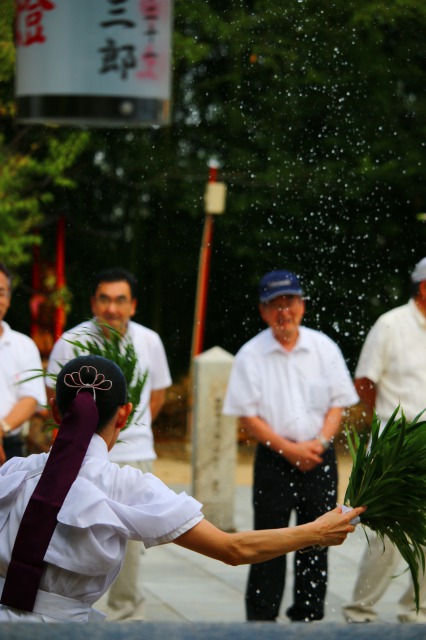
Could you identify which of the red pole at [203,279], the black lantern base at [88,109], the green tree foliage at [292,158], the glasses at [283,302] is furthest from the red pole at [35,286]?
the glasses at [283,302]

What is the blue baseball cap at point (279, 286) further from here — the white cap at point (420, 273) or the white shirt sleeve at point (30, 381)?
the white shirt sleeve at point (30, 381)

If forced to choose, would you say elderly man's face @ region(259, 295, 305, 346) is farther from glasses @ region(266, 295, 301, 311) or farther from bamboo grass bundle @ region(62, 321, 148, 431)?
bamboo grass bundle @ region(62, 321, 148, 431)

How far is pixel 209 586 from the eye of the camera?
8500 mm

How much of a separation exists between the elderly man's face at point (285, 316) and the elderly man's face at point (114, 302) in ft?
2.26

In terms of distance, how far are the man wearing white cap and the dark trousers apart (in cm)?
29

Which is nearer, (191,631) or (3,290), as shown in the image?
(191,631)

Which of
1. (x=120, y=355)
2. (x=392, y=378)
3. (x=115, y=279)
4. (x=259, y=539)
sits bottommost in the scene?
(x=259, y=539)

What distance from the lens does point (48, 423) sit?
5.08 m

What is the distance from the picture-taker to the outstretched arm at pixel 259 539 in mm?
3713

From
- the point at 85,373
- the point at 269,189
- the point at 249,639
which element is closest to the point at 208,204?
the point at 269,189

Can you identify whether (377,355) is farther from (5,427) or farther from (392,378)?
(5,427)

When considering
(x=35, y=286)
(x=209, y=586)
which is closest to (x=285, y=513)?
→ (x=209, y=586)

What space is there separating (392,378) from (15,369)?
1917 mm

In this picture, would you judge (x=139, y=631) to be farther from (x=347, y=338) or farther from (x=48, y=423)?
(x=347, y=338)
